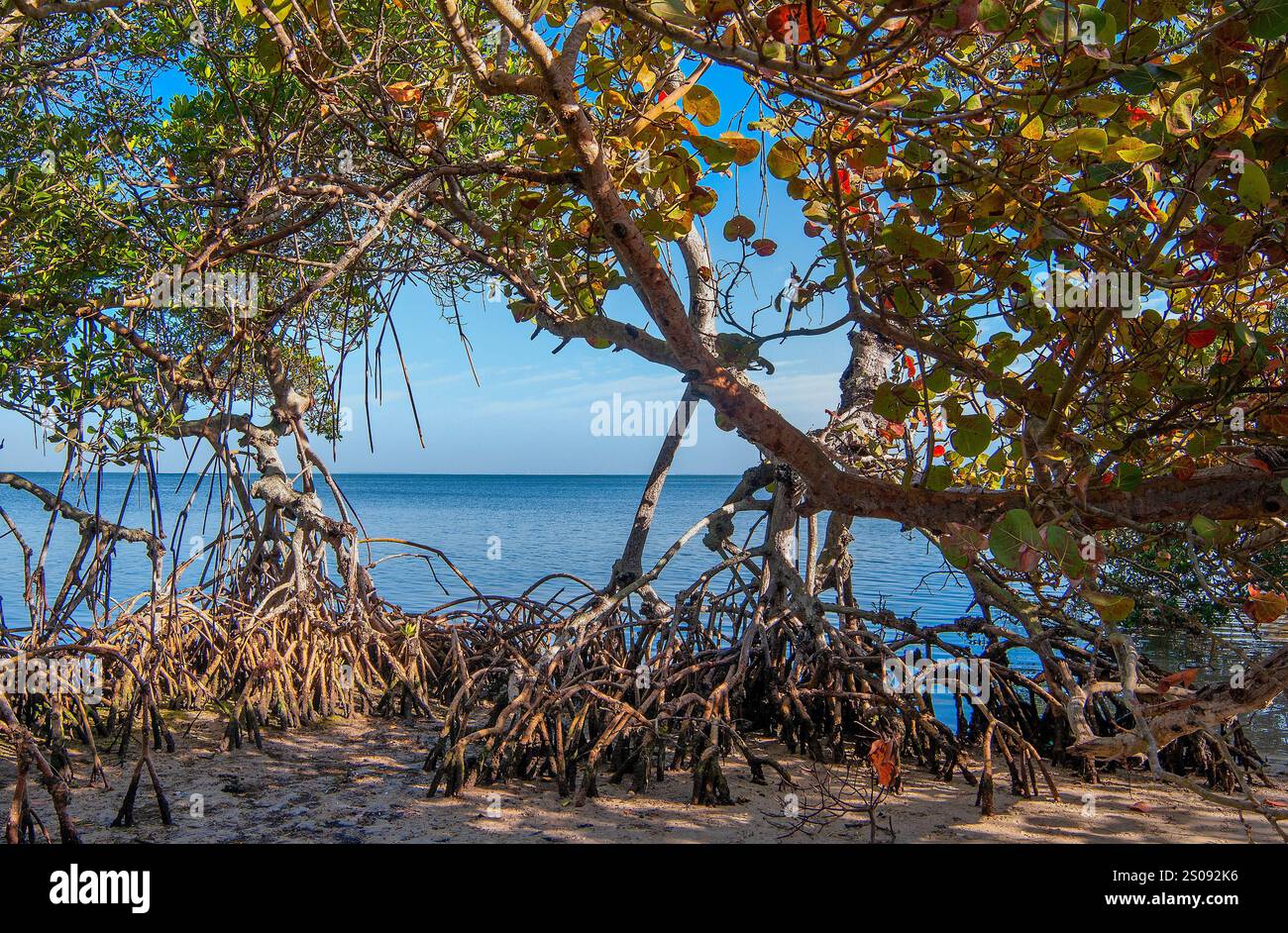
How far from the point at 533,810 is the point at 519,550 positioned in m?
23.4

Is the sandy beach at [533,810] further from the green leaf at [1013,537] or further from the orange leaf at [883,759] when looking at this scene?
the green leaf at [1013,537]

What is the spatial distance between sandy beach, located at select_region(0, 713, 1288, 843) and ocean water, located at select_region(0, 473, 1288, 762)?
0.77 metres

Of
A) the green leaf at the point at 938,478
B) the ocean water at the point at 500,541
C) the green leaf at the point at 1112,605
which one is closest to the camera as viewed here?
the green leaf at the point at 1112,605

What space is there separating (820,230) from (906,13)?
1232 mm

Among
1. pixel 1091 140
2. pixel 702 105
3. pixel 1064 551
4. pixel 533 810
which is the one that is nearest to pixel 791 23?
pixel 702 105

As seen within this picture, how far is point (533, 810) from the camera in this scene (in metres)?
4.03

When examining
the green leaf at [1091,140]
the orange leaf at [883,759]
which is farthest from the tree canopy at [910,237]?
the orange leaf at [883,759]

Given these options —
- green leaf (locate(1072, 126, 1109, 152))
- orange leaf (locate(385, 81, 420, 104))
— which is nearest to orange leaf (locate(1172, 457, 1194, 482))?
green leaf (locate(1072, 126, 1109, 152))

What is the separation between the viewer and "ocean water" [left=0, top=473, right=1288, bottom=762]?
8.78 m

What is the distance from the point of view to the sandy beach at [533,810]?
374cm

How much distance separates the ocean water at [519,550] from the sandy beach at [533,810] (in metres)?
0.77

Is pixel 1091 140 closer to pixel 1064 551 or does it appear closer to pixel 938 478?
pixel 1064 551

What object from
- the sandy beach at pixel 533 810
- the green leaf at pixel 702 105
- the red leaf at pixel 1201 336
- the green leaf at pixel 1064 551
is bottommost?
the sandy beach at pixel 533 810

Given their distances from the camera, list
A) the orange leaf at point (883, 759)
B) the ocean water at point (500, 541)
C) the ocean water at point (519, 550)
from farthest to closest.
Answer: the ocean water at point (500, 541) → the ocean water at point (519, 550) → the orange leaf at point (883, 759)
